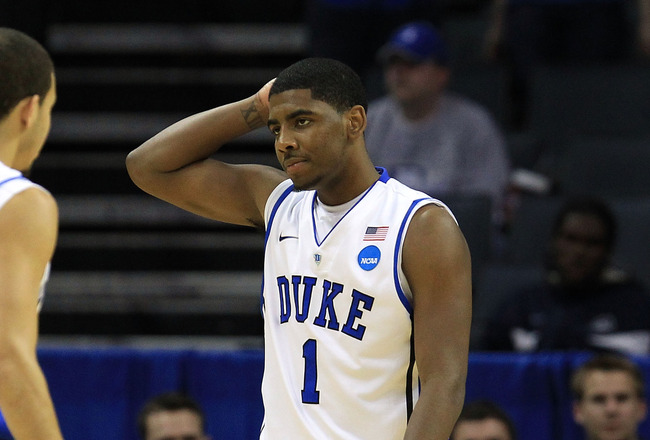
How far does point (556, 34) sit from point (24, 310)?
6.50 m

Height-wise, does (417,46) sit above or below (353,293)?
above

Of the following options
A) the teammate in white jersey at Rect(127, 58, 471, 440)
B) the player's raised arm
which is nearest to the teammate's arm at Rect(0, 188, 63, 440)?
the player's raised arm

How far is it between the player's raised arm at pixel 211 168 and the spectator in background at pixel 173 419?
2166 mm

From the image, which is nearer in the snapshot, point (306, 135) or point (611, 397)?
point (306, 135)

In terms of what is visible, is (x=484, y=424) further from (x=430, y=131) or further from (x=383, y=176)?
(x=430, y=131)

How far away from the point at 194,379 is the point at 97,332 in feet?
8.94

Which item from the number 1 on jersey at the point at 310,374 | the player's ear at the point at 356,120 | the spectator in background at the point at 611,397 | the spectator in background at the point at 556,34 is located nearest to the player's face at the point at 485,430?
the spectator in background at the point at 611,397

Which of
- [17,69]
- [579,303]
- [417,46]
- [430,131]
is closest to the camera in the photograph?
[17,69]

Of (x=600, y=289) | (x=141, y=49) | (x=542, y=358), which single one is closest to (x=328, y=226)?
(x=542, y=358)

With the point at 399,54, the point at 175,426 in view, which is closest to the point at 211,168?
the point at 175,426

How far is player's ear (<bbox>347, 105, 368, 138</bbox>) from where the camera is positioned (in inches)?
125

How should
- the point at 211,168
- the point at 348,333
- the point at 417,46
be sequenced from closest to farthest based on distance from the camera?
the point at 348,333, the point at 211,168, the point at 417,46

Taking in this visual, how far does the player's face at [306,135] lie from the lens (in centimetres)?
311

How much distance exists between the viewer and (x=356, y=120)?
3197 millimetres
